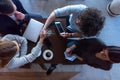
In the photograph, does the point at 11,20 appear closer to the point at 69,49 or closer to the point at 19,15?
the point at 19,15

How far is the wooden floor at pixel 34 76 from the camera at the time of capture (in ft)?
7.63

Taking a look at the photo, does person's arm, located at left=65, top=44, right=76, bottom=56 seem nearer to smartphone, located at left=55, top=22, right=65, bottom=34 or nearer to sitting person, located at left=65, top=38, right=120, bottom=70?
sitting person, located at left=65, top=38, right=120, bottom=70

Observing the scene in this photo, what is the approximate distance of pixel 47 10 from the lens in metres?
2.54

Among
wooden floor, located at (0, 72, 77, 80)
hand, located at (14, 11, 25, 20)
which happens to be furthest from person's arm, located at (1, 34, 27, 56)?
wooden floor, located at (0, 72, 77, 80)

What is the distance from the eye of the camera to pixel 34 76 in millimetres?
2355

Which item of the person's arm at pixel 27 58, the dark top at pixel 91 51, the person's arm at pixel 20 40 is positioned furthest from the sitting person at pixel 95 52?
the person's arm at pixel 20 40

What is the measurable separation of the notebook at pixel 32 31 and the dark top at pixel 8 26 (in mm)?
79

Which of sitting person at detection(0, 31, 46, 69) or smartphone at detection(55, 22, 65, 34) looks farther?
smartphone at detection(55, 22, 65, 34)

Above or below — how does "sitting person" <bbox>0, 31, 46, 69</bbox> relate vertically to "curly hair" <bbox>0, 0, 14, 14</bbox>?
below

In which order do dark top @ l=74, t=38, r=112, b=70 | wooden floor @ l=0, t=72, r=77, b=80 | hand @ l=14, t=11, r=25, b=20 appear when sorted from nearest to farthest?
1. dark top @ l=74, t=38, r=112, b=70
2. hand @ l=14, t=11, r=25, b=20
3. wooden floor @ l=0, t=72, r=77, b=80

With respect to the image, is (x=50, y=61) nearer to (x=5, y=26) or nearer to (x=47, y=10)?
(x=5, y=26)

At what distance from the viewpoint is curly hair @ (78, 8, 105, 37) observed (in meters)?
1.58

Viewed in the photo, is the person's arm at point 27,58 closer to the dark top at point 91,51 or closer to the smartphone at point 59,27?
the smartphone at point 59,27

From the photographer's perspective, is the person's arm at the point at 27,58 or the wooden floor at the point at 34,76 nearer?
the person's arm at the point at 27,58
